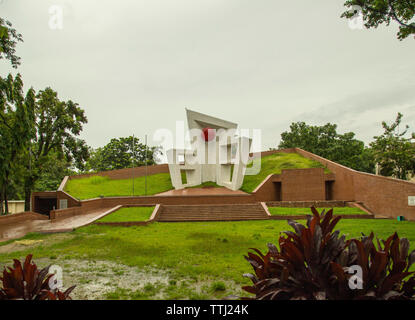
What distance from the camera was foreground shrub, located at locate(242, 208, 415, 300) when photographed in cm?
→ 184

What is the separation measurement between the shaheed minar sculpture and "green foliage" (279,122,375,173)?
12.7 m

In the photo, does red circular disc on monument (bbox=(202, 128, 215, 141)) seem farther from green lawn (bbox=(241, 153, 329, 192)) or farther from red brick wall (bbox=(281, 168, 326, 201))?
red brick wall (bbox=(281, 168, 326, 201))

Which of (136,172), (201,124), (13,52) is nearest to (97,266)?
(13,52)

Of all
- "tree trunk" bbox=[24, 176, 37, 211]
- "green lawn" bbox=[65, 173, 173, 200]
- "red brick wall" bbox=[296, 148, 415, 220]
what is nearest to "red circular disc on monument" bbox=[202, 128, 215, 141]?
"green lawn" bbox=[65, 173, 173, 200]

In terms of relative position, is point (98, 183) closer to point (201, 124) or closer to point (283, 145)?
point (201, 124)

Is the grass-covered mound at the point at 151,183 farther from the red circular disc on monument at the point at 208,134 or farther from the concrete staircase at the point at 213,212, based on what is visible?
the concrete staircase at the point at 213,212

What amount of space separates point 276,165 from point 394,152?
1068cm

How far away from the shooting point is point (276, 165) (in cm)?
2391

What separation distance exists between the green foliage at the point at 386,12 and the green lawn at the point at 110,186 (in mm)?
17060

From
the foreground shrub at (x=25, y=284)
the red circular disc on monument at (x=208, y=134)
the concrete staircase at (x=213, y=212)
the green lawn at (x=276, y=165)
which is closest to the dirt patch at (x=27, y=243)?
the concrete staircase at (x=213, y=212)

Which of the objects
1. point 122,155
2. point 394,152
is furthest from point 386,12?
point 122,155
